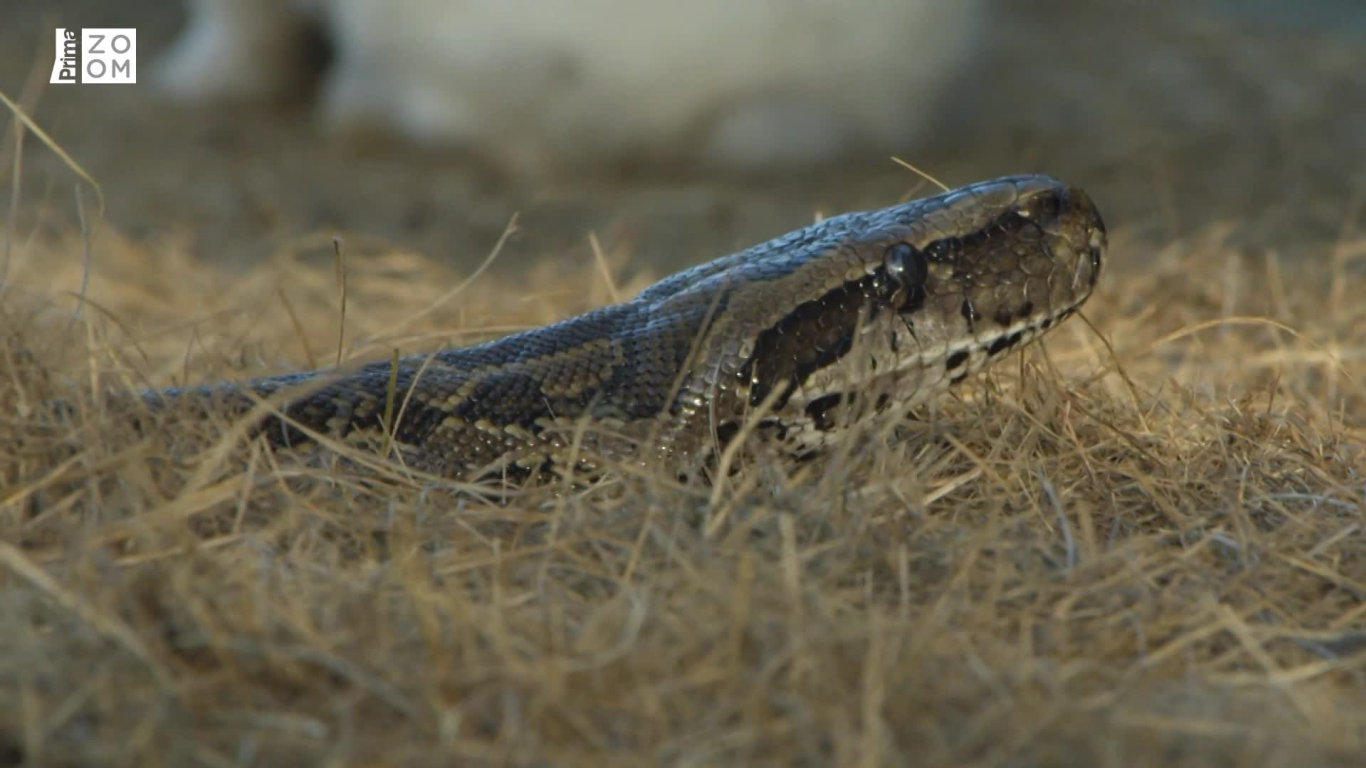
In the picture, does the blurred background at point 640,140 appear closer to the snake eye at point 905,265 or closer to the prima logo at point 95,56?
the prima logo at point 95,56

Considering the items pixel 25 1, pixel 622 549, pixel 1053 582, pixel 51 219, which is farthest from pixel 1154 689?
pixel 25 1

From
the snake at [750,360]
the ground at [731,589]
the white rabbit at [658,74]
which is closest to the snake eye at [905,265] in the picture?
the snake at [750,360]

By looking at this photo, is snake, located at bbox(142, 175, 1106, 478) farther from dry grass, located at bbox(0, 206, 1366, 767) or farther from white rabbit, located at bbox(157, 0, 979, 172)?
white rabbit, located at bbox(157, 0, 979, 172)

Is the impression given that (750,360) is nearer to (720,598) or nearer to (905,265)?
(905,265)

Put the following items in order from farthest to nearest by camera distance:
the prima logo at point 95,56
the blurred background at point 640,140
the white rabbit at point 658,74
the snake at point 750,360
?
the prima logo at point 95,56, the white rabbit at point 658,74, the blurred background at point 640,140, the snake at point 750,360

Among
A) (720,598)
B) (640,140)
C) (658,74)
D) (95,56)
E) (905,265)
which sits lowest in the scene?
(720,598)

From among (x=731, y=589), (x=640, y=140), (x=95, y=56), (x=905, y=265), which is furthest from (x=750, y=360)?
(x=95, y=56)
